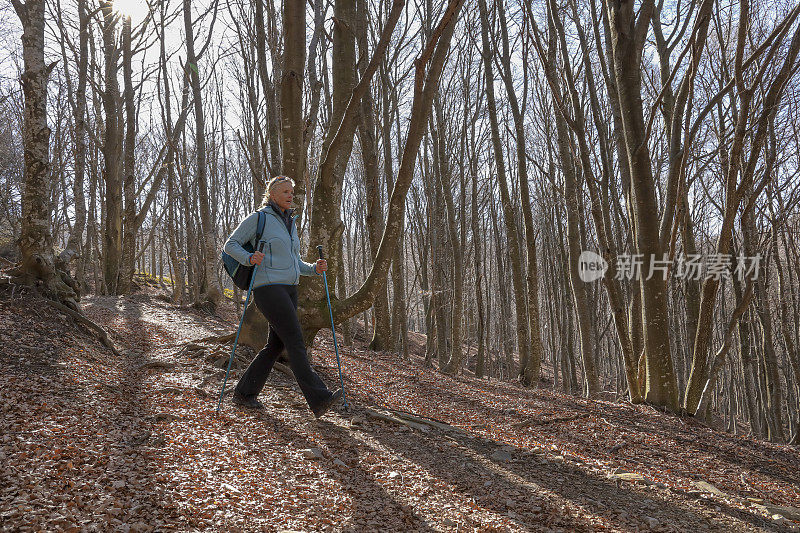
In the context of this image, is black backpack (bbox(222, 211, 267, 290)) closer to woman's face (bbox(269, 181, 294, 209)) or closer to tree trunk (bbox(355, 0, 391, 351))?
woman's face (bbox(269, 181, 294, 209))

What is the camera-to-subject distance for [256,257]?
3.79 metres

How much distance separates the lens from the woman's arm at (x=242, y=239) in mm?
3898

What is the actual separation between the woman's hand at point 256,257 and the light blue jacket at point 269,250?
0.28 feet

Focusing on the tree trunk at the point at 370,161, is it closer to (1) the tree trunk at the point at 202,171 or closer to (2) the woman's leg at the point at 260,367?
(1) the tree trunk at the point at 202,171

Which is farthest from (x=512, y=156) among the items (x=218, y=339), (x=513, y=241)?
(x=218, y=339)

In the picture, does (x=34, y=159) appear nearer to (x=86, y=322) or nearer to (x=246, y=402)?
(x=86, y=322)

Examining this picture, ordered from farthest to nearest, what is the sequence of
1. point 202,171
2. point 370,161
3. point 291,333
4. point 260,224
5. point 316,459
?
point 202,171 < point 370,161 < point 260,224 < point 291,333 < point 316,459

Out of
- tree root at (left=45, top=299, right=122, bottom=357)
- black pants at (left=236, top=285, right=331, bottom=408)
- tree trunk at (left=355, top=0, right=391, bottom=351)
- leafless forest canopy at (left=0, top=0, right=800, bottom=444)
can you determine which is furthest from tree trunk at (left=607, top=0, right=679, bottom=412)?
tree root at (left=45, top=299, right=122, bottom=357)

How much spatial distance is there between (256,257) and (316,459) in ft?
5.00

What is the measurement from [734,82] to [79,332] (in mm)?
8229

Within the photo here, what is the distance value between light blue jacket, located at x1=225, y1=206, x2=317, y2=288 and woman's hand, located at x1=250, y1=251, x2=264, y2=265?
86 mm

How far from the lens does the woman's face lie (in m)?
4.16

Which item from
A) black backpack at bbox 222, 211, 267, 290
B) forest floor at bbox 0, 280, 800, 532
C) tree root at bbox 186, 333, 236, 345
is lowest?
forest floor at bbox 0, 280, 800, 532

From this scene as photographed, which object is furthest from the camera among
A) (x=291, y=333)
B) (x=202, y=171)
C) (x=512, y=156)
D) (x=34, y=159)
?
(x=512, y=156)
